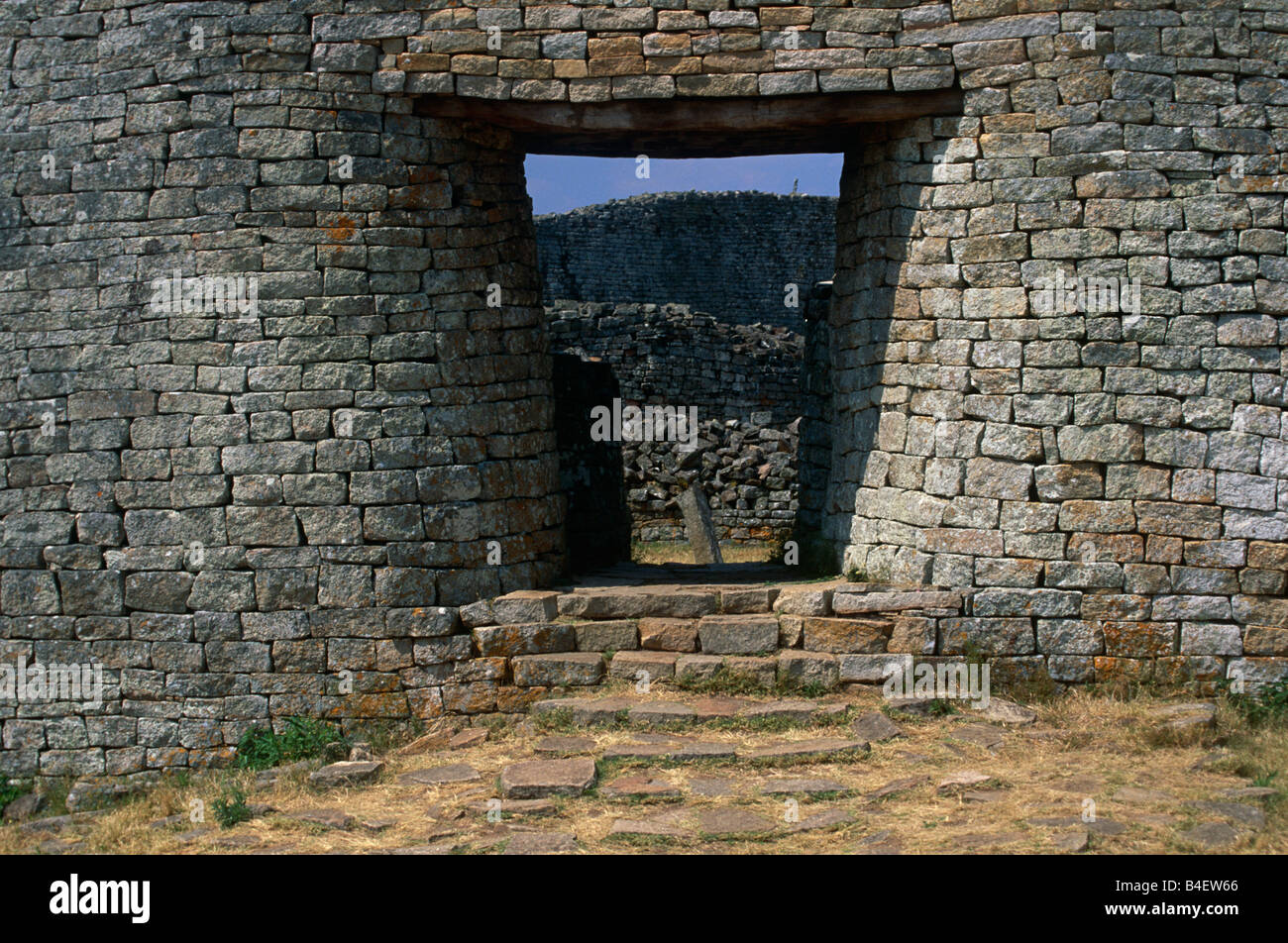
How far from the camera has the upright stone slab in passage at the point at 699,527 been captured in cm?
1221

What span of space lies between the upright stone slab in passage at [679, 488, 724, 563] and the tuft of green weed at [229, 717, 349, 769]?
5601 mm

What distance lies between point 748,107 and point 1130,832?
518cm

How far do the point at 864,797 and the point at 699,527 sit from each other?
651cm

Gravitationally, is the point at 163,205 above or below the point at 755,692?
above

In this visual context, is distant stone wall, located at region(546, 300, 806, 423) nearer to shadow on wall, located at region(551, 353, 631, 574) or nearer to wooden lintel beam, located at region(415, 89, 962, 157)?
shadow on wall, located at region(551, 353, 631, 574)

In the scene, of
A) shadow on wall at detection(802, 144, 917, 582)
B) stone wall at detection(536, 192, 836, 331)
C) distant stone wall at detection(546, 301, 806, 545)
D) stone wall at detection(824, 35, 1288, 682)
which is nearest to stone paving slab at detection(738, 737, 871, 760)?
stone wall at detection(824, 35, 1288, 682)

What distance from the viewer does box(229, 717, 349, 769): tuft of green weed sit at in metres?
7.29

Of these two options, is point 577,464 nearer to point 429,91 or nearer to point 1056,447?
point 429,91

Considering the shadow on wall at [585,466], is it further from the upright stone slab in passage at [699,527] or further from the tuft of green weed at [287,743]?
the tuft of green weed at [287,743]

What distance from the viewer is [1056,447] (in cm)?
727

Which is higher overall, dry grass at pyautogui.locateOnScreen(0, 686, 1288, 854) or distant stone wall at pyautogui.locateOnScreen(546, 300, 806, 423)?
distant stone wall at pyautogui.locateOnScreen(546, 300, 806, 423)

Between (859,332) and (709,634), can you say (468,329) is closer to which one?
(709,634)

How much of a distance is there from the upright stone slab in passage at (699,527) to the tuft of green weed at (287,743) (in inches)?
220
